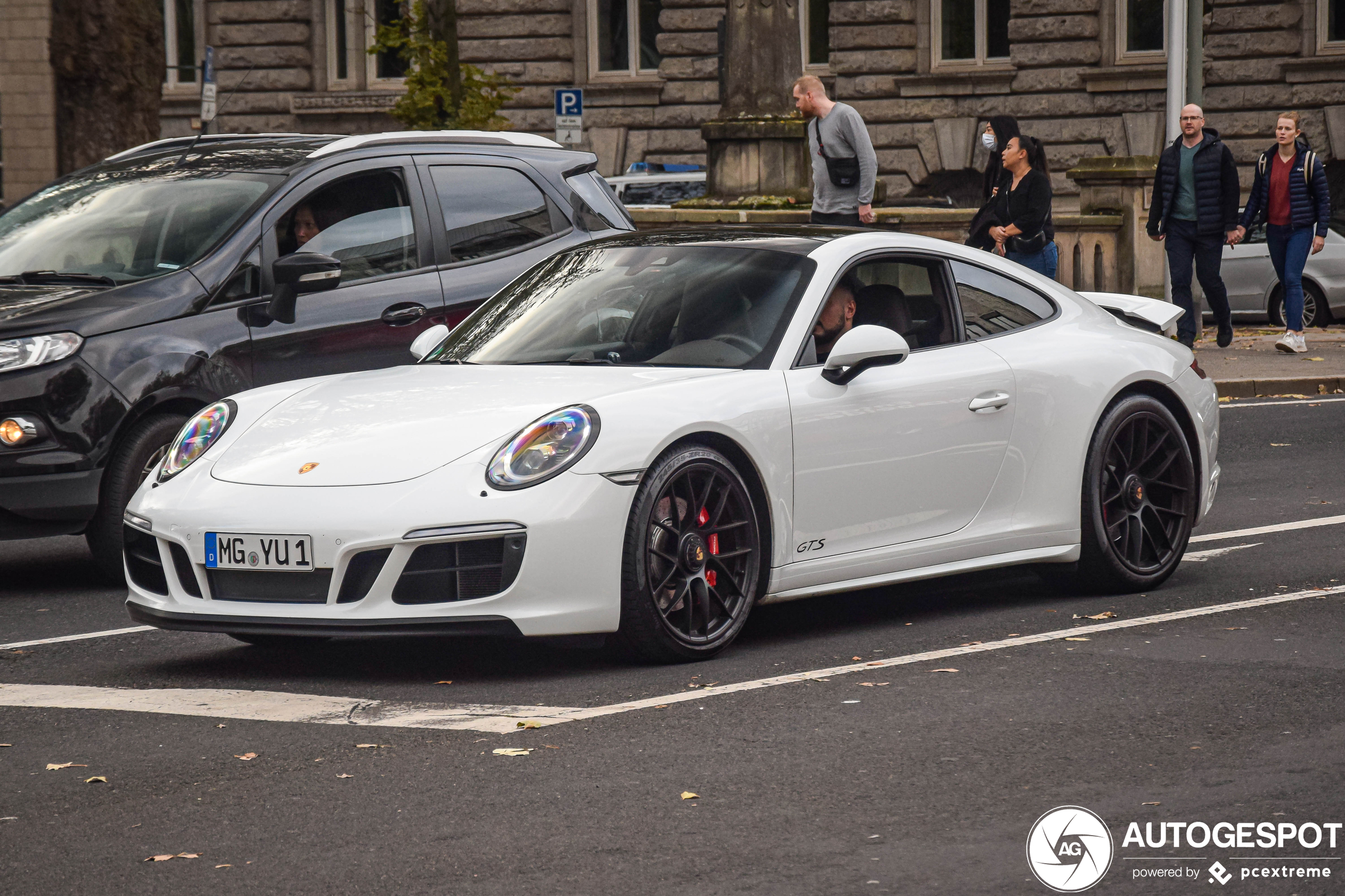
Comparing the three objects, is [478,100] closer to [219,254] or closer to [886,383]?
[219,254]

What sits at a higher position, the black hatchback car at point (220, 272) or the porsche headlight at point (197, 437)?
the black hatchback car at point (220, 272)

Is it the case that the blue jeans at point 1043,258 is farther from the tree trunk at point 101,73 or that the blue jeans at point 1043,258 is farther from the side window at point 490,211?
the tree trunk at point 101,73

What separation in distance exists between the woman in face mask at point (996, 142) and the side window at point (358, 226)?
222 inches

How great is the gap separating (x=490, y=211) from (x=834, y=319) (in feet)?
10.2

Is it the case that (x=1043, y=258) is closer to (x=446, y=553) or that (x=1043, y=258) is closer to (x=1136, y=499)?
(x=1136, y=499)

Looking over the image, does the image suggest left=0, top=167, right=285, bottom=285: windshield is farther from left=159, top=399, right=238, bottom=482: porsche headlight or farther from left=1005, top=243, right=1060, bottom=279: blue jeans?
left=1005, top=243, right=1060, bottom=279: blue jeans

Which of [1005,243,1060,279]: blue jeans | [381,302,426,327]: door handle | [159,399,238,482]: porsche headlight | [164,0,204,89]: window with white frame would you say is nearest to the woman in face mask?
[1005,243,1060,279]: blue jeans

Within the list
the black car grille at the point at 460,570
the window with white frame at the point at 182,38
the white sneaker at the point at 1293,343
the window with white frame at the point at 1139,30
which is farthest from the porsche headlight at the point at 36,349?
the window with white frame at the point at 182,38

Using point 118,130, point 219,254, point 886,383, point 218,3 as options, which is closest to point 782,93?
point 118,130

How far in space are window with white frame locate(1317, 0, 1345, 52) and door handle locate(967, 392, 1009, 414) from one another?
80.3ft

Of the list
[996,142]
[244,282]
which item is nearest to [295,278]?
[244,282]

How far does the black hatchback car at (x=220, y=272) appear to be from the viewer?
777cm

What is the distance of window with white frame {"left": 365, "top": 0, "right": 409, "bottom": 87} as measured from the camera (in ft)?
119

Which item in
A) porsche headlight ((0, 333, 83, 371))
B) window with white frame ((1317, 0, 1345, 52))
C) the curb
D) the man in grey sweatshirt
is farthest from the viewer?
window with white frame ((1317, 0, 1345, 52))
